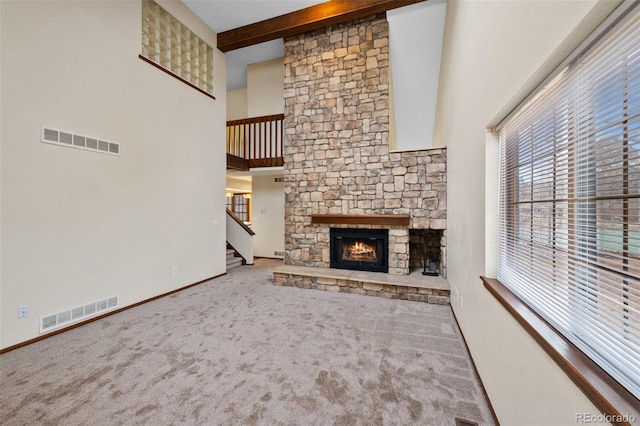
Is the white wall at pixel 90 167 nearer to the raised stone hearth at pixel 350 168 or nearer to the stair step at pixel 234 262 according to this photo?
the stair step at pixel 234 262

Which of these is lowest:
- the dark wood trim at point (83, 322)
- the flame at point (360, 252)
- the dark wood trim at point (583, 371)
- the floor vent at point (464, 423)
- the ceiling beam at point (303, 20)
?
the floor vent at point (464, 423)

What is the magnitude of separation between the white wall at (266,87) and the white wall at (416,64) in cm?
275

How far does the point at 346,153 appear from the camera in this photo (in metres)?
4.53

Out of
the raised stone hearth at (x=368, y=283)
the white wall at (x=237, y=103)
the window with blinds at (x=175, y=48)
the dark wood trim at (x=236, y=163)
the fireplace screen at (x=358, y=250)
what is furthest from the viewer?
the white wall at (x=237, y=103)

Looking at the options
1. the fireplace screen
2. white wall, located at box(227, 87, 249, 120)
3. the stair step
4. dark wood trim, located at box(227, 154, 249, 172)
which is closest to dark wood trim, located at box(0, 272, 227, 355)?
the stair step

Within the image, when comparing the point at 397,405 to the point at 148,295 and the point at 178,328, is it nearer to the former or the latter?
the point at 178,328

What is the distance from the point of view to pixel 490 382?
1681 millimetres

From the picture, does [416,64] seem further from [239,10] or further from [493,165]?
[493,165]

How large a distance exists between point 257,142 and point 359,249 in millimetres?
3410

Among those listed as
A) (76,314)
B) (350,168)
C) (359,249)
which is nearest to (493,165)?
(350,168)

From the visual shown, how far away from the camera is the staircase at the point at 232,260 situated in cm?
586

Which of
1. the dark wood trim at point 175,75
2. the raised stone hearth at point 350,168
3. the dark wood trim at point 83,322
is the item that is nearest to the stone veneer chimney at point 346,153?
the raised stone hearth at point 350,168

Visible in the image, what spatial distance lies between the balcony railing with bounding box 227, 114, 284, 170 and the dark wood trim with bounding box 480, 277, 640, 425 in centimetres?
496

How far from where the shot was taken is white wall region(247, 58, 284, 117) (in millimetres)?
6277
